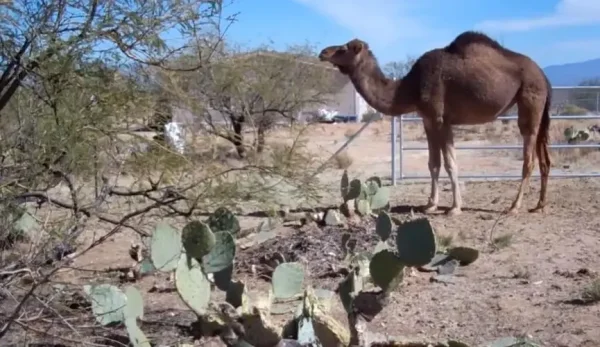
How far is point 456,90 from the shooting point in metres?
12.2

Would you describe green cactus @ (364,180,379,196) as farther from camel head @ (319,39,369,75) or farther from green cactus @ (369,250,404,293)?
green cactus @ (369,250,404,293)

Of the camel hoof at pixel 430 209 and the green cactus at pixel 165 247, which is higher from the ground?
the green cactus at pixel 165 247

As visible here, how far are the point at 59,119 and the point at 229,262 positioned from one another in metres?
1.50

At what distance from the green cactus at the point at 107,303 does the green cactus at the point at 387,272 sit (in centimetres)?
149

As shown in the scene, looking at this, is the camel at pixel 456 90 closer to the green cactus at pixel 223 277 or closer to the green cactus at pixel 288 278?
the green cactus at pixel 288 278

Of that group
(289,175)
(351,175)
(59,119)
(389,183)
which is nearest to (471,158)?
(351,175)

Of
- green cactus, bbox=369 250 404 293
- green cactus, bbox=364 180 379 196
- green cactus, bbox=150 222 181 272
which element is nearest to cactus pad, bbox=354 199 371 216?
green cactus, bbox=364 180 379 196

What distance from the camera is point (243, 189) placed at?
7.68 meters

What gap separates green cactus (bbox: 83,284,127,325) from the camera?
5.62 meters

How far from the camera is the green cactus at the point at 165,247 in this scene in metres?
5.66

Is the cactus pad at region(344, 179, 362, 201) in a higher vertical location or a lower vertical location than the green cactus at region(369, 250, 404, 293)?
higher

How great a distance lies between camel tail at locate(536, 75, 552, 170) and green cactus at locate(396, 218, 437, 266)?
25.1 feet

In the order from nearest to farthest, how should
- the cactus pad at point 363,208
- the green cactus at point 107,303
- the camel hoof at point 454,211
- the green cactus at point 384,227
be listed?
the green cactus at point 107,303 → the green cactus at point 384,227 → the cactus pad at point 363,208 → the camel hoof at point 454,211

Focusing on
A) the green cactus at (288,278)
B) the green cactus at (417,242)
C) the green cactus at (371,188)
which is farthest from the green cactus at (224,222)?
the green cactus at (371,188)
